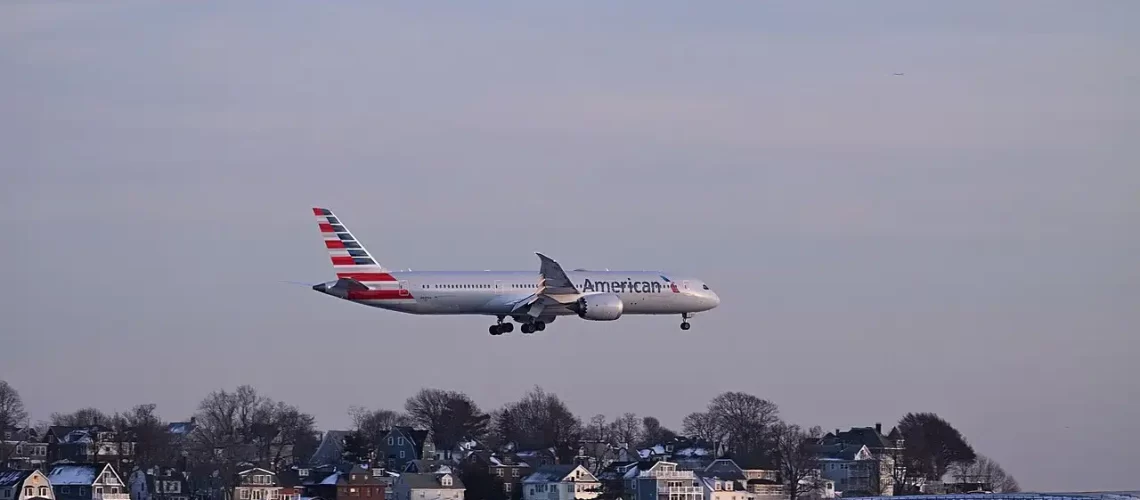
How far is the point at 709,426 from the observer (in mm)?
172625

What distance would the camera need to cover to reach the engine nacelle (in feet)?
385

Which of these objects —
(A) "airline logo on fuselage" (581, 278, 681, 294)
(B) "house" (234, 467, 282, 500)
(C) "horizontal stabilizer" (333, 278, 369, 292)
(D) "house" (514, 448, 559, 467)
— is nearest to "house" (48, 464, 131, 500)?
(B) "house" (234, 467, 282, 500)

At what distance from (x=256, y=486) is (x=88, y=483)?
11583 mm

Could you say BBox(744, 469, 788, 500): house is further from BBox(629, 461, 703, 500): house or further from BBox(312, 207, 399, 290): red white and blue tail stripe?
BBox(312, 207, 399, 290): red white and blue tail stripe

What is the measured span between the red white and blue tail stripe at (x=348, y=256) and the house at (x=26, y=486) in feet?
97.4

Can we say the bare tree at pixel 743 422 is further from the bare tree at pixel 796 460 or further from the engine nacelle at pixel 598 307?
the engine nacelle at pixel 598 307

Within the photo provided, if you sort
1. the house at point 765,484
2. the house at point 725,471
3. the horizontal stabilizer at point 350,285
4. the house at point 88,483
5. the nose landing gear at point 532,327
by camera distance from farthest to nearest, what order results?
the house at point 725,471, the house at point 765,484, the house at point 88,483, the nose landing gear at point 532,327, the horizontal stabilizer at point 350,285

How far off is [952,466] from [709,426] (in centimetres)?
2105

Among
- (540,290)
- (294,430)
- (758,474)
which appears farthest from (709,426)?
(540,290)

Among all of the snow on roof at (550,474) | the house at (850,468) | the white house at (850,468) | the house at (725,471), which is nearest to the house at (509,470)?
the snow on roof at (550,474)

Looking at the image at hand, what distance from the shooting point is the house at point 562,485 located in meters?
146

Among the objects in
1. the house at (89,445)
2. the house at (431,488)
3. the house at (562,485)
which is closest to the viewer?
the house at (431,488)

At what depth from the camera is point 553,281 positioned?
11738 centimetres

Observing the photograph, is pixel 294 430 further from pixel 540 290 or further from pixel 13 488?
pixel 540 290
